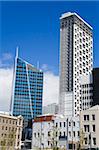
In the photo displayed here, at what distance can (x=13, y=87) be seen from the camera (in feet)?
553

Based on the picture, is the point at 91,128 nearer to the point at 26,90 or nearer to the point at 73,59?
the point at 73,59

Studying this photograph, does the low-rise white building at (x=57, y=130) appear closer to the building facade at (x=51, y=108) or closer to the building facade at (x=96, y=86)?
the building facade at (x=96, y=86)

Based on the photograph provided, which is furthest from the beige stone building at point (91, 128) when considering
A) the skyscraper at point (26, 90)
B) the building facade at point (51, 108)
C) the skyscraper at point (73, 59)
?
the skyscraper at point (26, 90)

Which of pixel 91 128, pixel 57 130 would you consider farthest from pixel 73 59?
pixel 91 128

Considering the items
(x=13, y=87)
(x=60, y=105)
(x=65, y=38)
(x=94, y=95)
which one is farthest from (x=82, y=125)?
(x=13, y=87)

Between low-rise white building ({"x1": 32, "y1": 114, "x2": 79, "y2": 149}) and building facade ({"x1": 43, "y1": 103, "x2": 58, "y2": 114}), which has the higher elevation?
building facade ({"x1": 43, "y1": 103, "x2": 58, "y2": 114})

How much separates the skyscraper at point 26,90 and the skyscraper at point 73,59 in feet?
110

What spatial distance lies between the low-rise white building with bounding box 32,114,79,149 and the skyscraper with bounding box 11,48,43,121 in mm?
84380

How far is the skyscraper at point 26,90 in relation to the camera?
166750mm

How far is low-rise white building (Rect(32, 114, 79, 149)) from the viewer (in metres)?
71.1

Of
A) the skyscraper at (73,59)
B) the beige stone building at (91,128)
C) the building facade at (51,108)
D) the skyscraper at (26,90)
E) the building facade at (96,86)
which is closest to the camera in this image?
the beige stone building at (91,128)

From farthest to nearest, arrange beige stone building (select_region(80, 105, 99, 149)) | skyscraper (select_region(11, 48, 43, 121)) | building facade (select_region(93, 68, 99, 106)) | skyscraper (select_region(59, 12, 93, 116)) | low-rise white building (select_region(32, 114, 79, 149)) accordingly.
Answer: skyscraper (select_region(11, 48, 43, 121)) < skyscraper (select_region(59, 12, 93, 116)) < building facade (select_region(93, 68, 99, 106)) < low-rise white building (select_region(32, 114, 79, 149)) < beige stone building (select_region(80, 105, 99, 149))

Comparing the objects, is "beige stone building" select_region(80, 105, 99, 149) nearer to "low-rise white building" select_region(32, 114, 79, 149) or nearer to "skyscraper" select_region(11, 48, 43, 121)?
"low-rise white building" select_region(32, 114, 79, 149)

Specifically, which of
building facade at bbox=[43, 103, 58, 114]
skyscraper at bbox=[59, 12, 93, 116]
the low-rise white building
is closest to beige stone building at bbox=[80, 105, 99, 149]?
the low-rise white building
